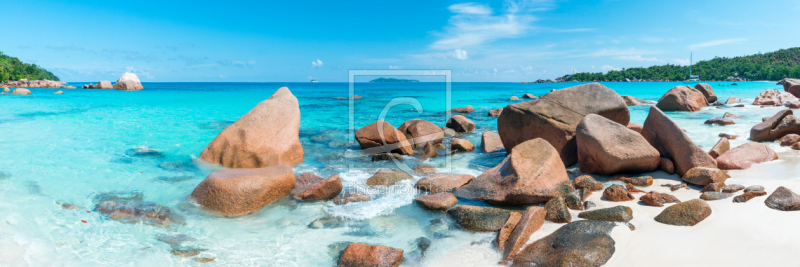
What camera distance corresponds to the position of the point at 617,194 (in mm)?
5426

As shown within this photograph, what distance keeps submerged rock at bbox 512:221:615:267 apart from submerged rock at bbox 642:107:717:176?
313cm

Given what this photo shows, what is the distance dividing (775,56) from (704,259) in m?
147

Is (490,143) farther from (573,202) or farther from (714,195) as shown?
(714,195)

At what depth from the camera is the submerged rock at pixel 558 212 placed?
15.8 feet

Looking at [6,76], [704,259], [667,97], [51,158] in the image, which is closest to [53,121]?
[51,158]

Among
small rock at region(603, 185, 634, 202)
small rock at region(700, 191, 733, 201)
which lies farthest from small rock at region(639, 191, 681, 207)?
small rock at region(700, 191, 733, 201)

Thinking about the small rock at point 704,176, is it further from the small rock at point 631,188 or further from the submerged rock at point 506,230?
the submerged rock at point 506,230

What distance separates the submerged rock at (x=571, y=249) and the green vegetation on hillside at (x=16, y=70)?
85973mm

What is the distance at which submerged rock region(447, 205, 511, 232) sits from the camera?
16.0 ft

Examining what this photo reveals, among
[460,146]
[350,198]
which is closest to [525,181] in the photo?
[350,198]

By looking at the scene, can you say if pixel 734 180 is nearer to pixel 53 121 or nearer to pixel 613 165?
pixel 613 165

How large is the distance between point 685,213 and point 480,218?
245cm

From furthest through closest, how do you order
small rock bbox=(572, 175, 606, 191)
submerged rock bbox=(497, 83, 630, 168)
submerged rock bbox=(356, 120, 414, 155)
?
1. submerged rock bbox=(356, 120, 414, 155)
2. submerged rock bbox=(497, 83, 630, 168)
3. small rock bbox=(572, 175, 606, 191)

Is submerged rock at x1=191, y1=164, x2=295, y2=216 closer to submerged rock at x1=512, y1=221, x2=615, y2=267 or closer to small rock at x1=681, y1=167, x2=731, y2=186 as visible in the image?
submerged rock at x1=512, y1=221, x2=615, y2=267
